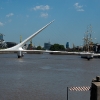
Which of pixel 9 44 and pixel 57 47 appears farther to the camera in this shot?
pixel 9 44

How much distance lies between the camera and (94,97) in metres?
5.62

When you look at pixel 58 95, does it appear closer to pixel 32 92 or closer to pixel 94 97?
pixel 32 92

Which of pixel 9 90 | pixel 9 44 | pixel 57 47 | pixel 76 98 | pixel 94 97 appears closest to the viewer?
pixel 94 97

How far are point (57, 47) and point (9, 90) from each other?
9942cm

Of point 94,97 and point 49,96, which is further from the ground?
point 94,97

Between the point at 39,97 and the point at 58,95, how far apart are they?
0.78m

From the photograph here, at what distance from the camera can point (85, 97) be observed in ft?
32.0

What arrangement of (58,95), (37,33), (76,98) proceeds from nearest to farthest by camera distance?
1. (76,98)
2. (58,95)
3. (37,33)

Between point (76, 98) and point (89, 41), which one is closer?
point (76, 98)

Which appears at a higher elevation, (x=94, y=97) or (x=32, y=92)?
(x=94, y=97)

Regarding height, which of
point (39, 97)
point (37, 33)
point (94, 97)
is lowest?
point (39, 97)

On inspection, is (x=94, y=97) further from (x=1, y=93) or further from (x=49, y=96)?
(x=1, y=93)

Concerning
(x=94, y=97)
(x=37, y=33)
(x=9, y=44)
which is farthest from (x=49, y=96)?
(x=9, y=44)

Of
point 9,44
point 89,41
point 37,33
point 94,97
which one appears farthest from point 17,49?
point 9,44
